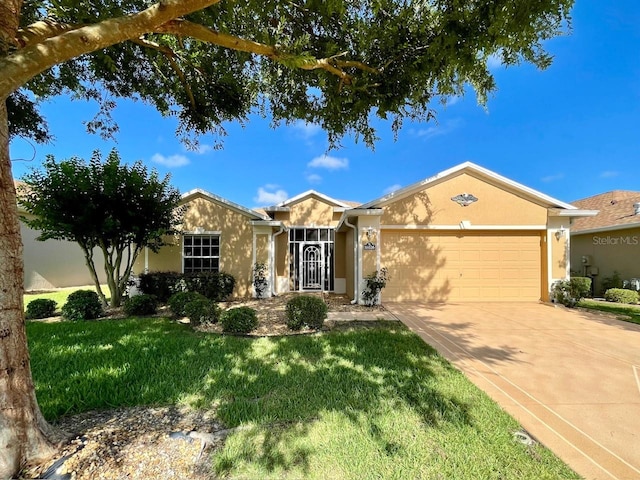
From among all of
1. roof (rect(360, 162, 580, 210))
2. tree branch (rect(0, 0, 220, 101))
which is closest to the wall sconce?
roof (rect(360, 162, 580, 210))

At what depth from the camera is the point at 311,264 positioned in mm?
13836

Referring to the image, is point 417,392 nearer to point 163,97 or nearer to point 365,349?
point 365,349

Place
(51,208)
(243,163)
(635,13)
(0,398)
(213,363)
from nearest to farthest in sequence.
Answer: (0,398) → (213,363) → (635,13) → (51,208) → (243,163)

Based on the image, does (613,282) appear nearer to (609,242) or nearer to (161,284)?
(609,242)

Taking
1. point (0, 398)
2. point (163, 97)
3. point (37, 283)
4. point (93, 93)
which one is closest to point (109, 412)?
point (0, 398)

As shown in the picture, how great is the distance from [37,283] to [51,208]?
30.3 feet

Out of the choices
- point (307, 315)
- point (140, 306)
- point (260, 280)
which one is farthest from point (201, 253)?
point (307, 315)

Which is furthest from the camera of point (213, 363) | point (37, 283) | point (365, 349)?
point (37, 283)

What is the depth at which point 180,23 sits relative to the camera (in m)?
3.44

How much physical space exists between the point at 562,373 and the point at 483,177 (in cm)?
780

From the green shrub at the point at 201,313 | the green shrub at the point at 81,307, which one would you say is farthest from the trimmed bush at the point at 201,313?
the green shrub at the point at 81,307

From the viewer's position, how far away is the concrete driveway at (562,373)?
8.56ft

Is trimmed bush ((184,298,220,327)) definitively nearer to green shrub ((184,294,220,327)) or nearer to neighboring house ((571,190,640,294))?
green shrub ((184,294,220,327))

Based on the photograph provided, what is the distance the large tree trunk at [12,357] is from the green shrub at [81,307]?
638 centimetres
